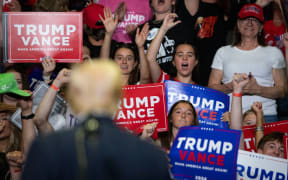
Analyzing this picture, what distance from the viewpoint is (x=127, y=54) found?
16.8 ft

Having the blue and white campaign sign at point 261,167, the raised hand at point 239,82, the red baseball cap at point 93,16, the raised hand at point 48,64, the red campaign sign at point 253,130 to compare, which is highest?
the red baseball cap at point 93,16

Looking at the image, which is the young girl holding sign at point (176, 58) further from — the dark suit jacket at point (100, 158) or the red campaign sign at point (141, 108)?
the dark suit jacket at point (100, 158)

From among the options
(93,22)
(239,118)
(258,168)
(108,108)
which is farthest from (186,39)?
(108,108)

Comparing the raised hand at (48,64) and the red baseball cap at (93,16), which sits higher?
the red baseball cap at (93,16)

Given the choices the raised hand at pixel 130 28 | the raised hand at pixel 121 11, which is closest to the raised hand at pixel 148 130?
the raised hand at pixel 130 28

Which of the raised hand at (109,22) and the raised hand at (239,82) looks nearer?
the raised hand at (239,82)

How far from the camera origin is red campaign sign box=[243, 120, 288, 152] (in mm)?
4582

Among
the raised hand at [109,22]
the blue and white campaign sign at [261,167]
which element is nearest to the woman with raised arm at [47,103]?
the raised hand at [109,22]

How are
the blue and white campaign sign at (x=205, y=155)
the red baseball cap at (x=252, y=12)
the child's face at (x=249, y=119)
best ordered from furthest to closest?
the red baseball cap at (x=252, y=12) < the child's face at (x=249, y=119) < the blue and white campaign sign at (x=205, y=155)

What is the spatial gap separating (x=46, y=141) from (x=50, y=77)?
310 centimetres

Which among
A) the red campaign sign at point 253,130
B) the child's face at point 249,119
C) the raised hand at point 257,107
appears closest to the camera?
the red campaign sign at point 253,130

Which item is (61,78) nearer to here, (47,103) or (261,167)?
(47,103)

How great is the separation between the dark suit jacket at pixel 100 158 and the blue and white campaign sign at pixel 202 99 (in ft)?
8.73

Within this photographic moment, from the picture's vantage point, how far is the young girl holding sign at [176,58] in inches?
196
